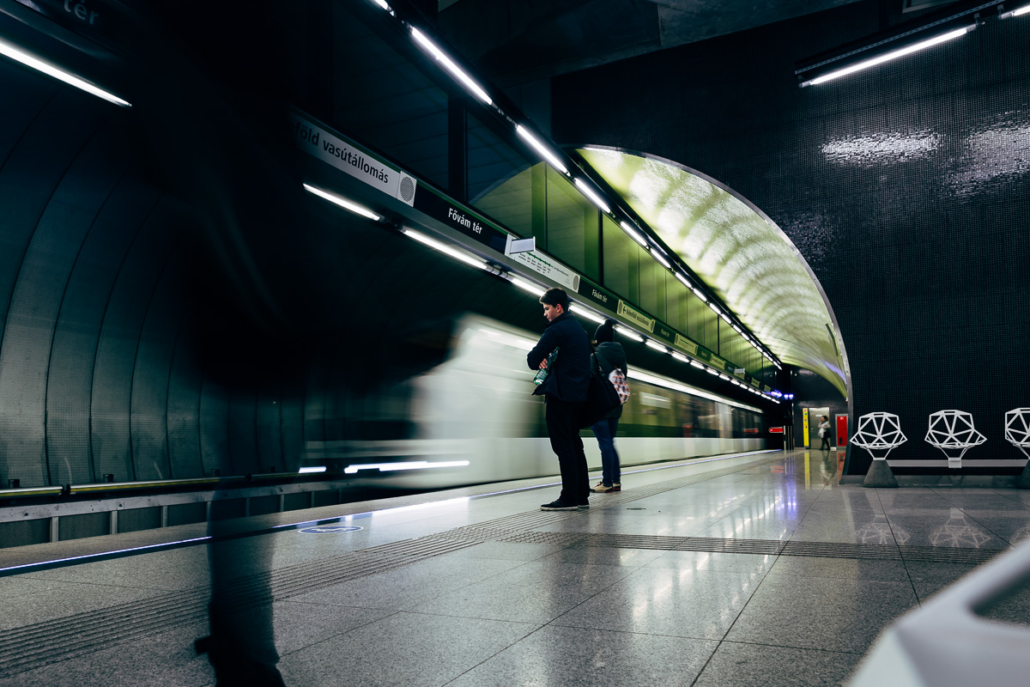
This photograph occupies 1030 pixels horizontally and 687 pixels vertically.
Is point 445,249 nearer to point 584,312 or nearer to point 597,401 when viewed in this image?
point 597,401

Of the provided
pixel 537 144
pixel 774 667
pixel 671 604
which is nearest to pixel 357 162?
pixel 537 144

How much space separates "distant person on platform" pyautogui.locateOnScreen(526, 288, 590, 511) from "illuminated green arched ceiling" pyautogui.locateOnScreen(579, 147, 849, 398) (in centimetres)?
544

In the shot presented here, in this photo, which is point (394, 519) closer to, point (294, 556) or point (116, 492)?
point (294, 556)

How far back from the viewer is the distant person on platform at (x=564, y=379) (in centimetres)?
580

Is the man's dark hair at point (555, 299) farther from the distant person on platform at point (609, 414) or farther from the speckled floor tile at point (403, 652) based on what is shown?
the speckled floor tile at point (403, 652)

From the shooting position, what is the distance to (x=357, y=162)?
249 inches

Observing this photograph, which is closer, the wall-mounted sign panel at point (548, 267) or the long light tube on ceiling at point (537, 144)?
the long light tube on ceiling at point (537, 144)

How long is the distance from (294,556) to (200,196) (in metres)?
3.20

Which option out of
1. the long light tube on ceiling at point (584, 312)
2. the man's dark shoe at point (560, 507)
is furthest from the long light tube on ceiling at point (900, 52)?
the man's dark shoe at point (560, 507)

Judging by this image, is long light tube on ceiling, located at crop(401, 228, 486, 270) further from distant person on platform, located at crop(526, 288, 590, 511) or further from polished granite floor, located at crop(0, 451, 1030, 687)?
polished granite floor, located at crop(0, 451, 1030, 687)

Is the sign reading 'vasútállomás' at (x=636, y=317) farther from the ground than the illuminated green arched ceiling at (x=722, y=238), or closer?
closer

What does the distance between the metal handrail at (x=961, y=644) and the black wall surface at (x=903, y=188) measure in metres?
9.88

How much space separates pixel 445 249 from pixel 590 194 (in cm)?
335

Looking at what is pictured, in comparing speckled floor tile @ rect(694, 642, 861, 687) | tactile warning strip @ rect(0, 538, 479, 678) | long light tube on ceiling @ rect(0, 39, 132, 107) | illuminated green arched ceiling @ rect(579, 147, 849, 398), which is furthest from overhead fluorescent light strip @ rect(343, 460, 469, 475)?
speckled floor tile @ rect(694, 642, 861, 687)
